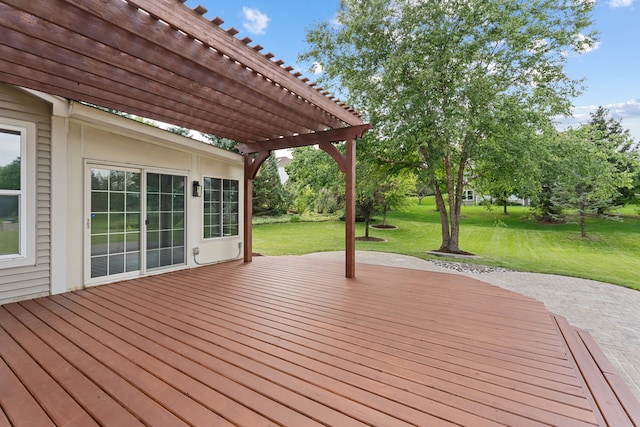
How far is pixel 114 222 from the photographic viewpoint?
4430 mm

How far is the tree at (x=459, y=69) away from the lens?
23.9 ft

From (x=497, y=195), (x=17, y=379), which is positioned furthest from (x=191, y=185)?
(x=497, y=195)

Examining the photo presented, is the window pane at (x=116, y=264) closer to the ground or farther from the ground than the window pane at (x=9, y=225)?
closer to the ground

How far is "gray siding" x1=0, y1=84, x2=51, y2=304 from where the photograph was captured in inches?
133

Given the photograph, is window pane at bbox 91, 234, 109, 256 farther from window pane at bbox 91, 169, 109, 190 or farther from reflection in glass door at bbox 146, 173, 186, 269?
window pane at bbox 91, 169, 109, 190

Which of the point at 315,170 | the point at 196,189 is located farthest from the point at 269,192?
the point at 196,189

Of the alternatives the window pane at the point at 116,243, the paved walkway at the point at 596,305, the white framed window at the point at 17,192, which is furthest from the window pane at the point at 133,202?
the paved walkway at the point at 596,305

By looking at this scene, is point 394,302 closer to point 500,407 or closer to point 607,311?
point 500,407

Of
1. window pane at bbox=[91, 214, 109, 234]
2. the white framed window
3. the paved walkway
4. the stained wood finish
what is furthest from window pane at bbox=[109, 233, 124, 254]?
the paved walkway

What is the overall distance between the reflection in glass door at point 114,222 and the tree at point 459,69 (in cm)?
606

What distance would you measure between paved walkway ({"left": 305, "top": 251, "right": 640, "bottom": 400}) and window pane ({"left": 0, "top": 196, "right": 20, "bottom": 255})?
625cm

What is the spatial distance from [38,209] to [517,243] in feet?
46.1

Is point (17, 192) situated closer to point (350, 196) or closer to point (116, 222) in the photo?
point (116, 222)

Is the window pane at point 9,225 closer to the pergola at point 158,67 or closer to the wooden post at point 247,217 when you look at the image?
the pergola at point 158,67
